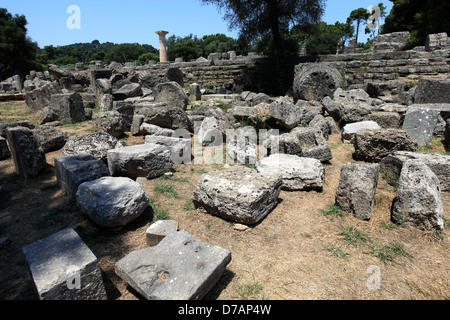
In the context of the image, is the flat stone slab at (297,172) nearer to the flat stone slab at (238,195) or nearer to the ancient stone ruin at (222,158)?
the ancient stone ruin at (222,158)

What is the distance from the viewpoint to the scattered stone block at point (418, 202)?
2953mm

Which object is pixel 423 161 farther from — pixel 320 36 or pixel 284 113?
pixel 320 36

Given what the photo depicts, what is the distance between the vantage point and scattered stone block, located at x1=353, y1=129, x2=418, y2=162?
15.0 ft

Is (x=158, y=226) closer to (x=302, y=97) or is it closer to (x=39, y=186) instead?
(x=39, y=186)

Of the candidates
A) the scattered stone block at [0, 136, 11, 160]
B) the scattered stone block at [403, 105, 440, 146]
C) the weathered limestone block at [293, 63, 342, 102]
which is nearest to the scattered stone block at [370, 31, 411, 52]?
the weathered limestone block at [293, 63, 342, 102]

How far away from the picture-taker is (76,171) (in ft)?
11.6

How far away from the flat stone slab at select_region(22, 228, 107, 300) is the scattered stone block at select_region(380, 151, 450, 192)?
4.02m

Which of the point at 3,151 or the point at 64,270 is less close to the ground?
the point at 3,151

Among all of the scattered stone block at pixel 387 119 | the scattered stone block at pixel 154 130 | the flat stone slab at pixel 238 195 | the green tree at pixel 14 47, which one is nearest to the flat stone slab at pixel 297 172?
the flat stone slab at pixel 238 195

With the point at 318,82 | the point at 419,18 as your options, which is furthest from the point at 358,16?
the point at 318,82

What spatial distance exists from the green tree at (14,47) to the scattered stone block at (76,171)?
26.2 m

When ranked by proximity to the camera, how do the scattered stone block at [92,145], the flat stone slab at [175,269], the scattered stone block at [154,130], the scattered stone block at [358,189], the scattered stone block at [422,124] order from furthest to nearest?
the scattered stone block at [154,130], the scattered stone block at [422,124], the scattered stone block at [92,145], the scattered stone block at [358,189], the flat stone slab at [175,269]

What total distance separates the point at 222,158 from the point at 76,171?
2.60m

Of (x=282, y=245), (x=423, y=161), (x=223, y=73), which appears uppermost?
(x=223, y=73)
